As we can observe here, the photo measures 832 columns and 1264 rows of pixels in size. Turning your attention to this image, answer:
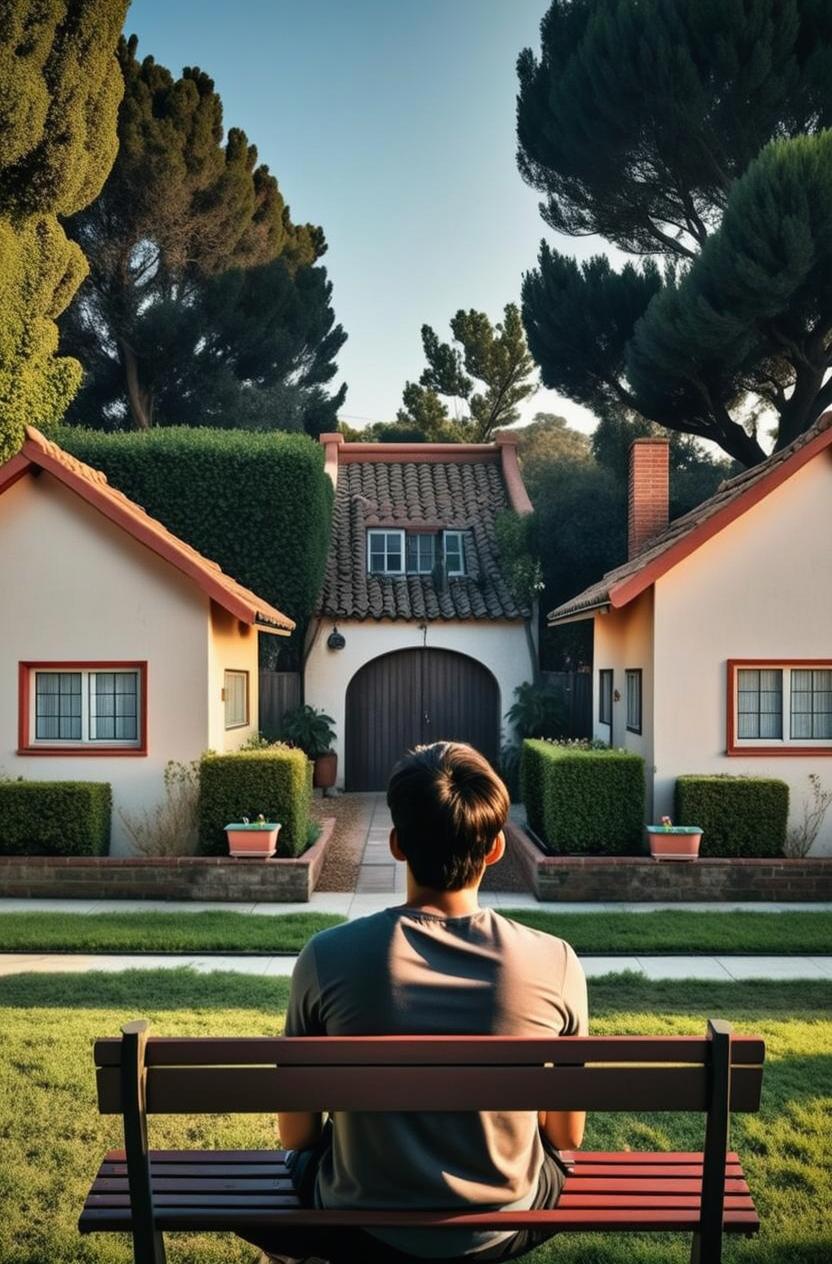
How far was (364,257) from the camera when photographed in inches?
1023

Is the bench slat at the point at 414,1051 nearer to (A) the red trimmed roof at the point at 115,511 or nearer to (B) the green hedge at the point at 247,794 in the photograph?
(B) the green hedge at the point at 247,794

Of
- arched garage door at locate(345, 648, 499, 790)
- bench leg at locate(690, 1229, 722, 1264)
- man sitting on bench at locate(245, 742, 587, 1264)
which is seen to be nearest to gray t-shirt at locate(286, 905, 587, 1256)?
man sitting on bench at locate(245, 742, 587, 1264)

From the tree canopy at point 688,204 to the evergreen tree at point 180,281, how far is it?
32.8ft

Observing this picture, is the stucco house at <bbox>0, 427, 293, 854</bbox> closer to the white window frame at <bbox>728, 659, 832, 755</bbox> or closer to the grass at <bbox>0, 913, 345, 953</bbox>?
the grass at <bbox>0, 913, 345, 953</bbox>

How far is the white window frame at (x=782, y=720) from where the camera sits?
507 inches

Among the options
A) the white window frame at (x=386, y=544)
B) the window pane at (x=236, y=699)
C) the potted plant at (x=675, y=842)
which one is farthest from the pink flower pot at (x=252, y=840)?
the white window frame at (x=386, y=544)

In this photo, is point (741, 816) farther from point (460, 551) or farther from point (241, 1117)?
point (460, 551)

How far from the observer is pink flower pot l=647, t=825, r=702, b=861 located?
1180 cm

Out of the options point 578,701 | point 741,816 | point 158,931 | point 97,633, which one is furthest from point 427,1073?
point 578,701

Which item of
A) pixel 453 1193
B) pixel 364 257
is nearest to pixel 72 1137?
pixel 453 1193

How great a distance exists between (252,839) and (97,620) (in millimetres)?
3453

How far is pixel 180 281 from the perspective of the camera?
32.9m

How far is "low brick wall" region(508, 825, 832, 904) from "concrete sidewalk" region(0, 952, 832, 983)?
2.60 metres

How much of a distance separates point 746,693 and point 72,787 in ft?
26.4
